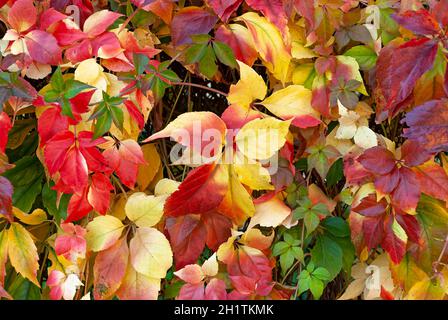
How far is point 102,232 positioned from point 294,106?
329 mm

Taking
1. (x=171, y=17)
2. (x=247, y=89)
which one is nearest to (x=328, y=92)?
(x=247, y=89)

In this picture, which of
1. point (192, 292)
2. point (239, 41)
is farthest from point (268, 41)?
point (192, 292)

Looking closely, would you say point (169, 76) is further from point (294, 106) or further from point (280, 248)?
point (280, 248)

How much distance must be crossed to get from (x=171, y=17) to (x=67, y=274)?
406 millimetres

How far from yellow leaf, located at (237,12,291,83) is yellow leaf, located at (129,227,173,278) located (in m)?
0.29

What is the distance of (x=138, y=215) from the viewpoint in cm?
93

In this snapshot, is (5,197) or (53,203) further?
(53,203)

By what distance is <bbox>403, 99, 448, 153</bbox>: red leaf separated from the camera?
812 mm

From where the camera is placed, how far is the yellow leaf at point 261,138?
838mm

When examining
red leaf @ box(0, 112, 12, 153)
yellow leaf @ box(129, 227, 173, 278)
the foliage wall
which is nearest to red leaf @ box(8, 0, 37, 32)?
the foliage wall

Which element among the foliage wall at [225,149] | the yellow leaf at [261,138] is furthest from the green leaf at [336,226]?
the yellow leaf at [261,138]

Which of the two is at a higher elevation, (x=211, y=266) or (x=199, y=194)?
(x=199, y=194)

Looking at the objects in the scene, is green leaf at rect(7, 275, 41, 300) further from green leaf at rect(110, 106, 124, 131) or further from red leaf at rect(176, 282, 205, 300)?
green leaf at rect(110, 106, 124, 131)

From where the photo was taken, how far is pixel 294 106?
3.09ft
